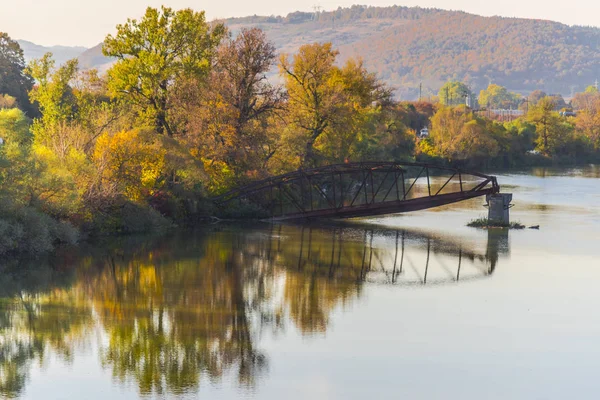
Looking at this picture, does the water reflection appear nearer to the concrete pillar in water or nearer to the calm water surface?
the calm water surface

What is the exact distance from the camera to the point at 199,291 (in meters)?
30.2

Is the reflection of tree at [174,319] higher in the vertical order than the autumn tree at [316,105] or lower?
lower

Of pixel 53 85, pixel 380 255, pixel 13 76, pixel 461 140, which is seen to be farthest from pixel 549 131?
pixel 380 255

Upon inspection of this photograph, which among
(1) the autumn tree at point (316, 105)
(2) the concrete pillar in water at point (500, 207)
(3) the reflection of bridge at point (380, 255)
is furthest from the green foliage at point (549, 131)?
(3) the reflection of bridge at point (380, 255)

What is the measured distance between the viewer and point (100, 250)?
3750cm

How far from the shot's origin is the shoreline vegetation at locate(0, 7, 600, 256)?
122 feet

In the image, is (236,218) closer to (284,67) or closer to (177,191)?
(177,191)

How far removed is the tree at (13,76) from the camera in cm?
7412

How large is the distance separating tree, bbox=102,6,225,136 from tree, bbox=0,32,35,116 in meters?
24.8

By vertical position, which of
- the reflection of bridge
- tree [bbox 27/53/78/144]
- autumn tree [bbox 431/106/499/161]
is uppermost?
tree [bbox 27/53/78/144]

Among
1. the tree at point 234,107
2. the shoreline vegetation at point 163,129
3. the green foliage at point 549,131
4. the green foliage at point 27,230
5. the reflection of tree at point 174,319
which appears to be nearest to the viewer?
the reflection of tree at point 174,319

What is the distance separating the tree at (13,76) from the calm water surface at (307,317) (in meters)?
38.0

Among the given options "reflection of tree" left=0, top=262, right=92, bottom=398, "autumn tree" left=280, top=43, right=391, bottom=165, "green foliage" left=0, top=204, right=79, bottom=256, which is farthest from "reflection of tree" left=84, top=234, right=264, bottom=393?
"autumn tree" left=280, top=43, right=391, bottom=165

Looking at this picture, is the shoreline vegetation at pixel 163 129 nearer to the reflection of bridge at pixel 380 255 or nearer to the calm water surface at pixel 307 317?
the calm water surface at pixel 307 317
